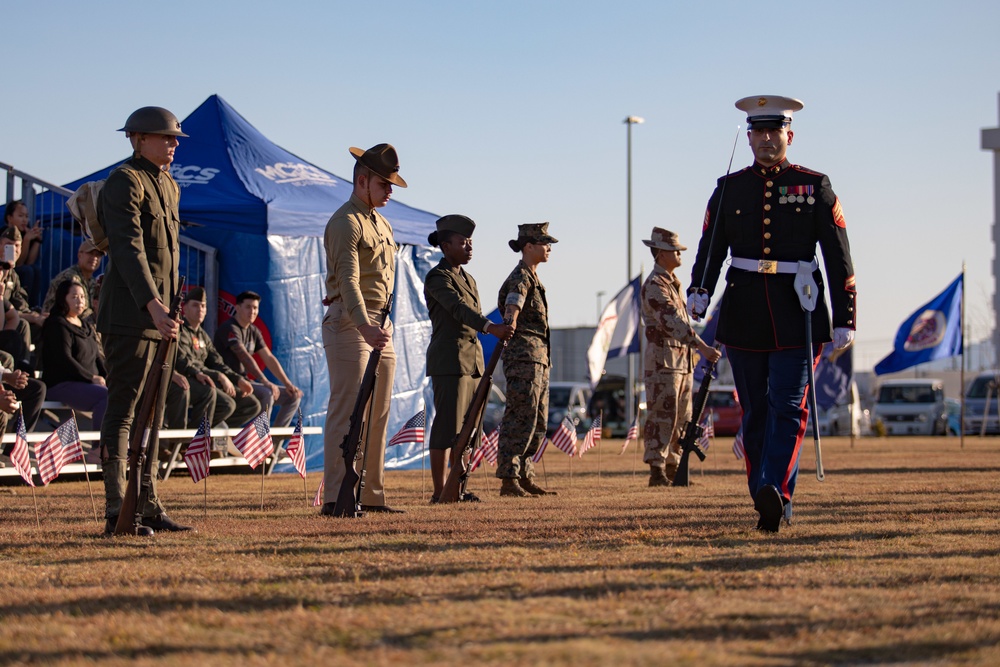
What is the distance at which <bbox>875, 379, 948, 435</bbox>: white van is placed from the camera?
3981 cm

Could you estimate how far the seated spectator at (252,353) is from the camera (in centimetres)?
1366

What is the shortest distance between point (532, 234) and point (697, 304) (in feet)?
10.5

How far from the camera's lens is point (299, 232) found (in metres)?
14.2

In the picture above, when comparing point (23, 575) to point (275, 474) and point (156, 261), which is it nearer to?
point (156, 261)

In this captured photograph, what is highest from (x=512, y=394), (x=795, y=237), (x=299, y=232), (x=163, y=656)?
(x=299, y=232)

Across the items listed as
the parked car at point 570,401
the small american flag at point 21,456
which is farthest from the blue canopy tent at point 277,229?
the parked car at point 570,401

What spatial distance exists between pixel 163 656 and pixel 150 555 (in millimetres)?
2248

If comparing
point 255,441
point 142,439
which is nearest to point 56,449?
point 255,441

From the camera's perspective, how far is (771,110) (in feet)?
22.6

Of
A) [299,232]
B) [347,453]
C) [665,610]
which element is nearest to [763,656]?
[665,610]

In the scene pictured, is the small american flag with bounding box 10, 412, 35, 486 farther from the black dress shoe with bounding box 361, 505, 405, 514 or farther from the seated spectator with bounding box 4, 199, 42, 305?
the seated spectator with bounding box 4, 199, 42, 305

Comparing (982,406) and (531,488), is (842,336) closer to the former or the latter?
(531,488)

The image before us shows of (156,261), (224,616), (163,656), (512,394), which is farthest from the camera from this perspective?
(512,394)

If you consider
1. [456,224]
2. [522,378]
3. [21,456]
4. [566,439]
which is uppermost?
[456,224]
